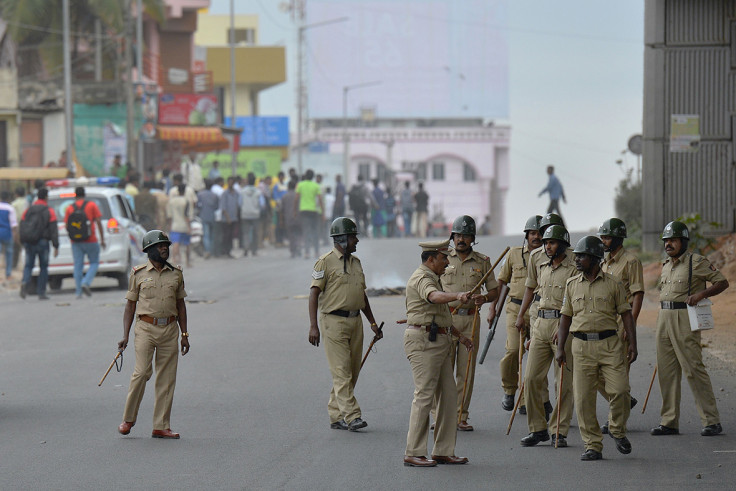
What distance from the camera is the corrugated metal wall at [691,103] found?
80.3ft

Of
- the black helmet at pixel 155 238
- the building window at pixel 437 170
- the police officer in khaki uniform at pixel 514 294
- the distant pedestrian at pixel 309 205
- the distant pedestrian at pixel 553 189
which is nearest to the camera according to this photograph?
the black helmet at pixel 155 238

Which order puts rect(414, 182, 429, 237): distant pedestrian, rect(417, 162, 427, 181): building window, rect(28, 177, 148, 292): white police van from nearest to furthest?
rect(28, 177, 148, 292): white police van < rect(414, 182, 429, 237): distant pedestrian < rect(417, 162, 427, 181): building window

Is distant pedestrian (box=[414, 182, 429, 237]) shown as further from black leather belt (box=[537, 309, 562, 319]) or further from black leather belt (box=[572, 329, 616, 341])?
black leather belt (box=[572, 329, 616, 341])

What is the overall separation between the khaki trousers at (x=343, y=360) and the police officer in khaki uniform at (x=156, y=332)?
1230mm

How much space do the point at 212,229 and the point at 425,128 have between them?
291ft

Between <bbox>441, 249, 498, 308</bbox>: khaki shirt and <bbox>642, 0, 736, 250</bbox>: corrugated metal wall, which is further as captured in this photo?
<bbox>642, 0, 736, 250</bbox>: corrugated metal wall

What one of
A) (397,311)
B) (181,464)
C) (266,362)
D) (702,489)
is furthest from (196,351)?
(702,489)

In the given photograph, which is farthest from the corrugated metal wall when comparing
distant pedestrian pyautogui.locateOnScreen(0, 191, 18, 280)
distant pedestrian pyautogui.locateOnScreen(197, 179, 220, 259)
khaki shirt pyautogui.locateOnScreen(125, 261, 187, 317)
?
khaki shirt pyautogui.locateOnScreen(125, 261, 187, 317)

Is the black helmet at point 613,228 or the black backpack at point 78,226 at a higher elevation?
the black helmet at point 613,228

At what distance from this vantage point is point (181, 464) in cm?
915

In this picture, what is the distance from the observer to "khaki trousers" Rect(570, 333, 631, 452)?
363 inches

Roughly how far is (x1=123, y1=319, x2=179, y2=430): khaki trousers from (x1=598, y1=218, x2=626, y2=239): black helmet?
3.57 meters

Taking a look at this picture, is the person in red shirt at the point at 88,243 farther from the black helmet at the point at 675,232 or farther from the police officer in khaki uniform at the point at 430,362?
the police officer in khaki uniform at the point at 430,362

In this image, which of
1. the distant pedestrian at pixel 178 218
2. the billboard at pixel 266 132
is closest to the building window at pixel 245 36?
the billboard at pixel 266 132
